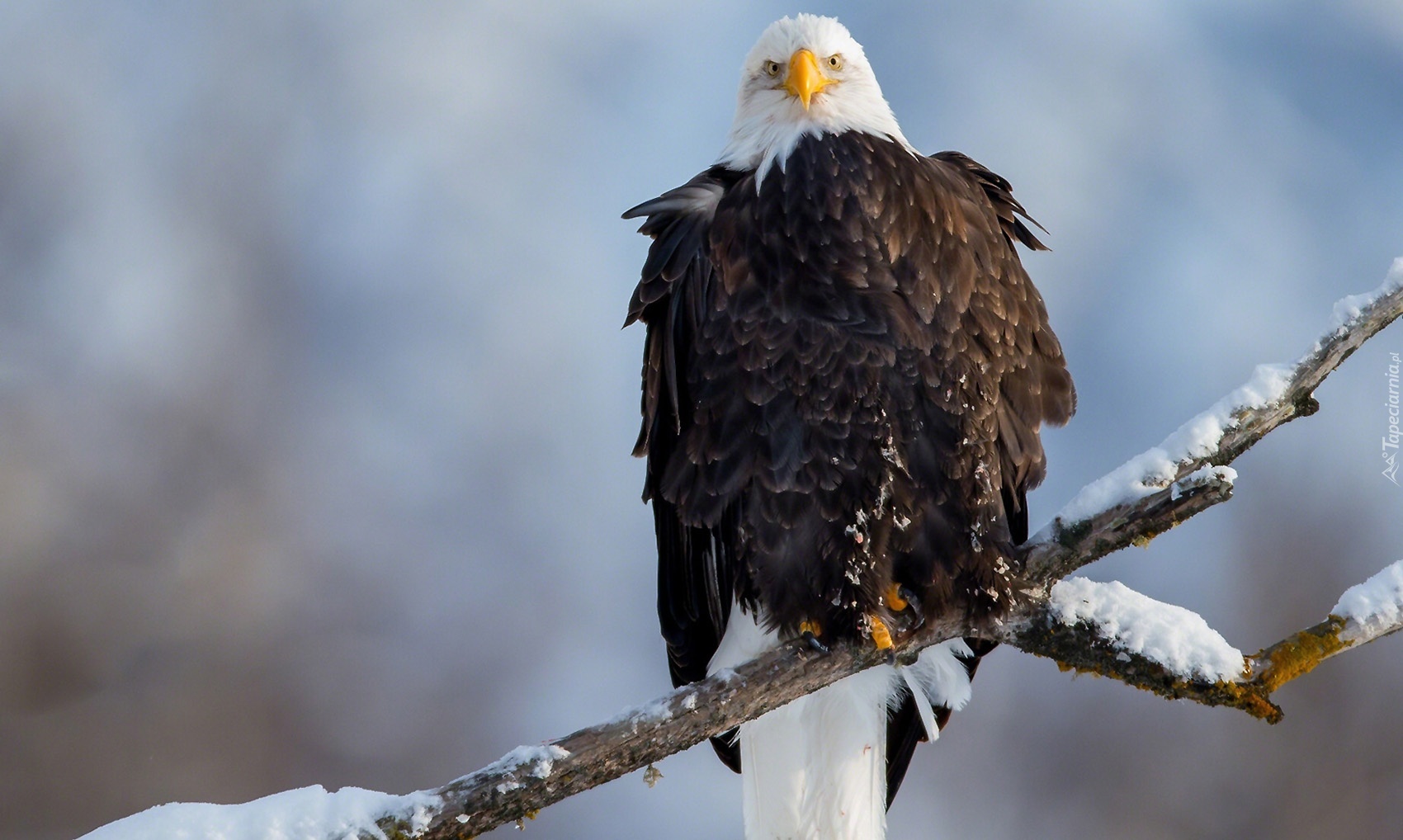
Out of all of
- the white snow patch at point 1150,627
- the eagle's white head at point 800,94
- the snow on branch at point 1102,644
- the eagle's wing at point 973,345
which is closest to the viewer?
the snow on branch at point 1102,644

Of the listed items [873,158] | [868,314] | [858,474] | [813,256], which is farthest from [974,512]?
[873,158]

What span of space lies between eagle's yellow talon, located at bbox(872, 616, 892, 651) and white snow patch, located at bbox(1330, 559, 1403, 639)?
105cm

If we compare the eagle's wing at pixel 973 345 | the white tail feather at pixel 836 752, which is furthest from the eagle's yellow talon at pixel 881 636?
the white tail feather at pixel 836 752

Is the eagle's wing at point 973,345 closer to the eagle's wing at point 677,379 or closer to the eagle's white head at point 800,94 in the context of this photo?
the eagle's white head at point 800,94

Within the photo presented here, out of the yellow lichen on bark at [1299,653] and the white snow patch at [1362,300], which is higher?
the white snow patch at [1362,300]

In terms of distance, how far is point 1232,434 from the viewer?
2.82 meters

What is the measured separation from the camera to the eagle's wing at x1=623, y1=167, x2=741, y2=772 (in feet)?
11.6

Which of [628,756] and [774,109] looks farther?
[774,109]

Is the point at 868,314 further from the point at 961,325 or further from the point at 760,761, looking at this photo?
the point at 760,761

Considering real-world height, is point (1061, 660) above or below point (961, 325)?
below

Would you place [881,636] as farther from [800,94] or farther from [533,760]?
[800,94]

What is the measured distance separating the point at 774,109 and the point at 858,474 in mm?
1272

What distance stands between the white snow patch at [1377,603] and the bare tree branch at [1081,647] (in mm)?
31

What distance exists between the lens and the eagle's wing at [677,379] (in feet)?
11.6
